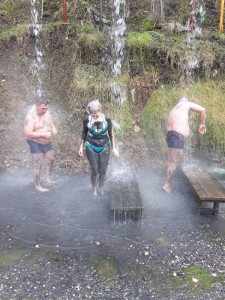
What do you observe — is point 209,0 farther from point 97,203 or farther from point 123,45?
point 97,203

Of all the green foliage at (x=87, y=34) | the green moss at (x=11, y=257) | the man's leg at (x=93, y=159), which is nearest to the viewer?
the green moss at (x=11, y=257)

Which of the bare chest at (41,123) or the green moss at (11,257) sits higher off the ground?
the bare chest at (41,123)

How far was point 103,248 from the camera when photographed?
4715 mm

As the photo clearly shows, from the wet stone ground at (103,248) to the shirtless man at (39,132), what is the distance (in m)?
0.68

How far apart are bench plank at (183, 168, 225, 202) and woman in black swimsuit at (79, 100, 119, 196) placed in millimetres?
1557

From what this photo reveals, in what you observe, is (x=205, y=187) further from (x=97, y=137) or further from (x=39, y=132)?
(x=39, y=132)

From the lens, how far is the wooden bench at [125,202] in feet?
17.3

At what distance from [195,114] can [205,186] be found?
3111mm

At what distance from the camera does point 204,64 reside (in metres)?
9.46

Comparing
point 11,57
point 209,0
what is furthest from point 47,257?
point 209,0

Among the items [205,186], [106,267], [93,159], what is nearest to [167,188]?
[205,186]

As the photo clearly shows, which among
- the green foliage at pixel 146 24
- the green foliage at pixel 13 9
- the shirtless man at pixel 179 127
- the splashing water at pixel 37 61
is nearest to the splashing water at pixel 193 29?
the green foliage at pixel 146 24

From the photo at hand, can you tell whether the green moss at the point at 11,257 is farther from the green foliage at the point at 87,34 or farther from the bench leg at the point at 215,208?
the green foliage at the point at 87,34

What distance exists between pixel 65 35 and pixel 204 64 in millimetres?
4158
